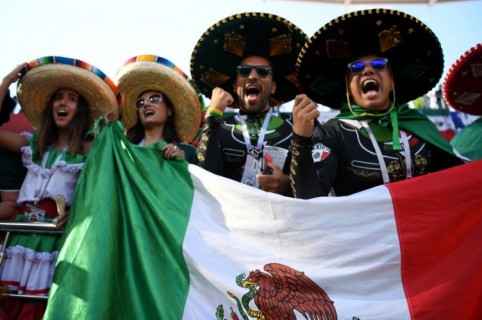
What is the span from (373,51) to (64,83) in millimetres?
2643

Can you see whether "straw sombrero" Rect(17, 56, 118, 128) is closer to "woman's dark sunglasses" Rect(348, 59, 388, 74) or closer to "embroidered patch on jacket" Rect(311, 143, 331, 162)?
"embroidered patch on jacket" Rect(311, 143, 331, 162)

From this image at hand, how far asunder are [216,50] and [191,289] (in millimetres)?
2464

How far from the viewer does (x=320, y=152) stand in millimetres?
3416

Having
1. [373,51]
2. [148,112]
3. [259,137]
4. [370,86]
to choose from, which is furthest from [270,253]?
[148,112]

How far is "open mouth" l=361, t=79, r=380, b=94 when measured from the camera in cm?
378

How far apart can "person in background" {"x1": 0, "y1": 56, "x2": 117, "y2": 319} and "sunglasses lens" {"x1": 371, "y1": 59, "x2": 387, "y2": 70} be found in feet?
7.32

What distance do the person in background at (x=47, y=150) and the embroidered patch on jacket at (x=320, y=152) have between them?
1.73 metres

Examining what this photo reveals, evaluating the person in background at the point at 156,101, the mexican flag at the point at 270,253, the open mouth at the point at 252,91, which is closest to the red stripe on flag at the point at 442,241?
the mexican flag at the point at 270,253

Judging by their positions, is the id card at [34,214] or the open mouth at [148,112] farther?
the open mouth at [148,112]

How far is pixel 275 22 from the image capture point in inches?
170

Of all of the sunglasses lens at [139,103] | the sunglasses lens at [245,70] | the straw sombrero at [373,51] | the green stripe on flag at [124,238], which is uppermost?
the straw sombrero at [373,51]

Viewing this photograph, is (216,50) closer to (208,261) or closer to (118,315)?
(208,261)

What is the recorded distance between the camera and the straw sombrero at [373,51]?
3.89 metres

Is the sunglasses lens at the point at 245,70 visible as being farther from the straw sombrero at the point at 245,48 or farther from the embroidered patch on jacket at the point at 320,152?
the embroidered patch on jacket at the point at 320,152
